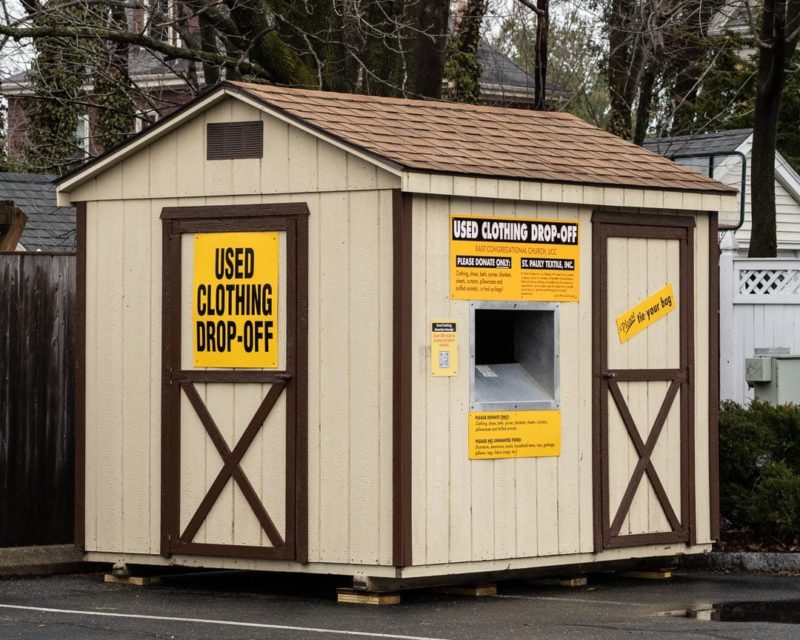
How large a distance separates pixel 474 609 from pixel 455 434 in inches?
41.4

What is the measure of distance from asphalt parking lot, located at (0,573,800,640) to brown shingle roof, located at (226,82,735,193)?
261 centimetres

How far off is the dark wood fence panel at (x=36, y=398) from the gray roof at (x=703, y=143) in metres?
14.4

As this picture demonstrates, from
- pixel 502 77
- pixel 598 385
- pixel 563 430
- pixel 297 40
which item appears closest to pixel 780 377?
pixel 598 385

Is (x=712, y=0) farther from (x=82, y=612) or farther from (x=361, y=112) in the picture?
→ (x=82, y=612)

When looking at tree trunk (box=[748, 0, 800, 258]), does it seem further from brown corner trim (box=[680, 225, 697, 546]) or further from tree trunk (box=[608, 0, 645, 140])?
brown corner trim (box=[680, 225, 697, 546])

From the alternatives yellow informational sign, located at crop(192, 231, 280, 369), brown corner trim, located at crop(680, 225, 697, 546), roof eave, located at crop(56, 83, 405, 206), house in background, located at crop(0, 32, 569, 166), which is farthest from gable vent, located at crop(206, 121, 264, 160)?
house in background, located at crop(0, 32, 569, 166)

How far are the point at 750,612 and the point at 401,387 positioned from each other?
240 cm

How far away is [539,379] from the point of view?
10766mm

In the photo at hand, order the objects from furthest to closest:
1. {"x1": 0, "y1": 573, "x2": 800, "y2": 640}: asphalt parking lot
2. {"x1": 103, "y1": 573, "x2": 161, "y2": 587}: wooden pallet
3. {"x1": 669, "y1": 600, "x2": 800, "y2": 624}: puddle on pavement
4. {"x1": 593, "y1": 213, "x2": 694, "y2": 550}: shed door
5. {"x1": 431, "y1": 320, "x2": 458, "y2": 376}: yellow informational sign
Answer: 1. {"x1": 103, "y1": 573, "x2": 161, "y2": 587}: wooden pallet
2. {"x1": 593, "y1": 213, "x2": 694, "y2": 550}: shed door
3. {"x1": 431, "y1": 320, "x2": 458, "y2": 376}: yellow informational sign
4. {"x1": 669, "y1": 600, "x2": 800, "y2": 624}: puddle on pavement
5. {"x1": 0, "y1": 573, "x2": 800, "y2": 640}: asphalt parking lot

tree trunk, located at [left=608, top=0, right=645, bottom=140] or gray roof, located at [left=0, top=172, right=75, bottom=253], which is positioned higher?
tree trunk, located at [left=608, top=0, right=645, bottom=140]

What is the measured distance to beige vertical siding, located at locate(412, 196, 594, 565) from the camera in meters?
9.94

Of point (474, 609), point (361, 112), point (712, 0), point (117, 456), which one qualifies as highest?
point (712, 0)

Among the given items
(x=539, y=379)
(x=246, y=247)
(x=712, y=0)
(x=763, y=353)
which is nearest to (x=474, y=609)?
(x=539, y=379)

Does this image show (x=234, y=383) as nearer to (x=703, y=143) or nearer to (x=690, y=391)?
(x=690, y=391)
